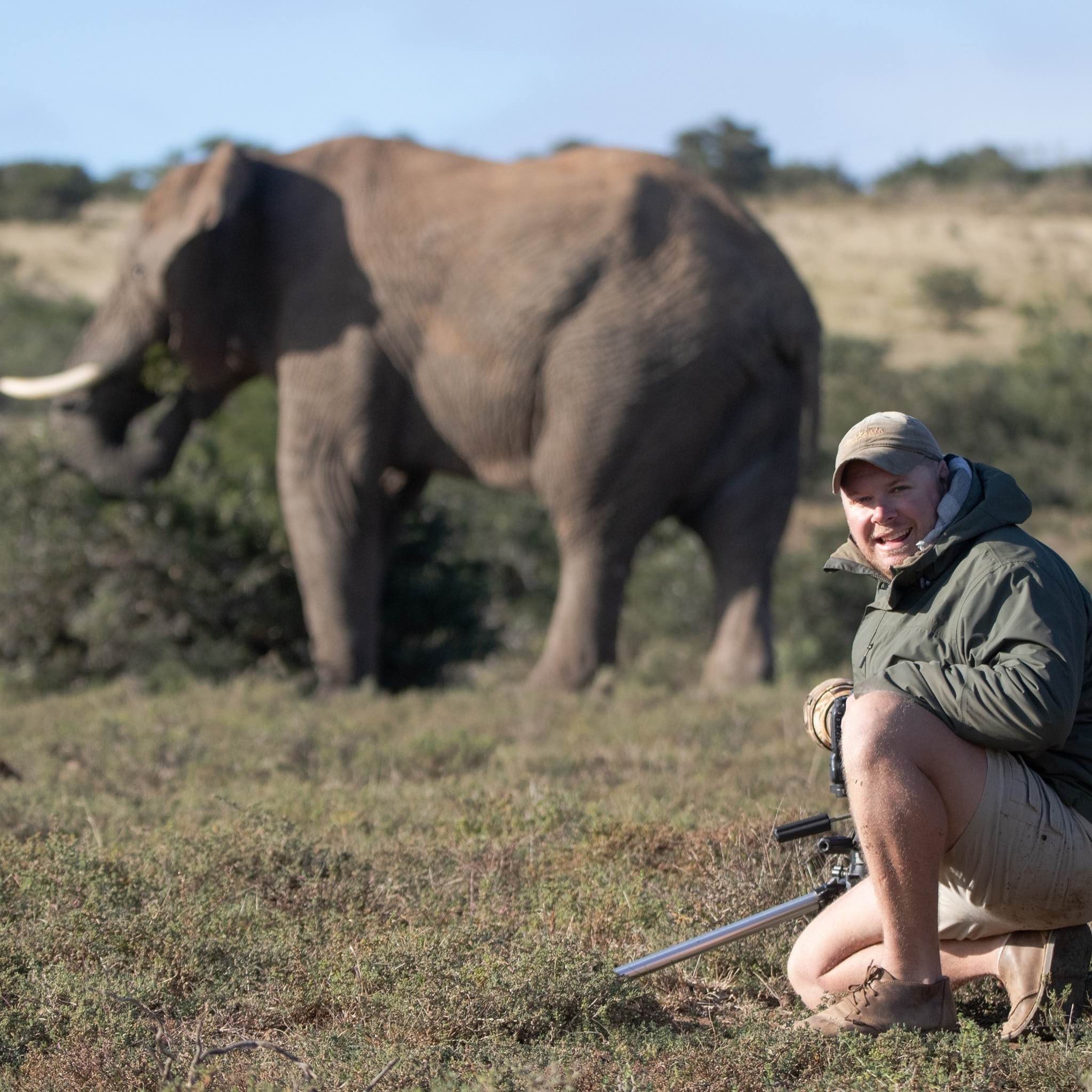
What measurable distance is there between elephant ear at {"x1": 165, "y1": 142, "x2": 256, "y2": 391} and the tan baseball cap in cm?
690

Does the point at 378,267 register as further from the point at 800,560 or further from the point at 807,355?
the point at 800,560

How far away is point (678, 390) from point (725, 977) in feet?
18.1

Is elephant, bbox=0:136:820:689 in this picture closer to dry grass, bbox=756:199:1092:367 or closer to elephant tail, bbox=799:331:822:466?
elephant tail, bbox=799:331:822:466

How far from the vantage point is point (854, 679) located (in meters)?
3.98

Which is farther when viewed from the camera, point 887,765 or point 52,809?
point 52,809

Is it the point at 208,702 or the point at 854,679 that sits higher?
the point at 854,679

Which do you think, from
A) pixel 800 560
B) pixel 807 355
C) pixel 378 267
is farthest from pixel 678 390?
pixel 800 560

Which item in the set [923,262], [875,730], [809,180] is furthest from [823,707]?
[809,180]

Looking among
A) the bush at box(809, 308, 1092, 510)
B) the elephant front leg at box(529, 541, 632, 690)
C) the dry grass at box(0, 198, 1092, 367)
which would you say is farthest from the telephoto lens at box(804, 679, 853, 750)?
the dry grass at box(0, 198, 1092, 367)

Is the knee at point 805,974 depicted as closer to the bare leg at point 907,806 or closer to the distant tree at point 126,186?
the bare leg at point 907,806

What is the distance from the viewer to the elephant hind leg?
992cm

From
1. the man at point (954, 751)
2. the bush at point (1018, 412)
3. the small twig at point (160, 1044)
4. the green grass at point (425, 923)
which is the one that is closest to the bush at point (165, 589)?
the green grass at point (425, 923)

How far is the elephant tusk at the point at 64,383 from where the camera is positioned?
11000mm

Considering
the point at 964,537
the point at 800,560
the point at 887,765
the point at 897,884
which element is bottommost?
the point at 800,560
